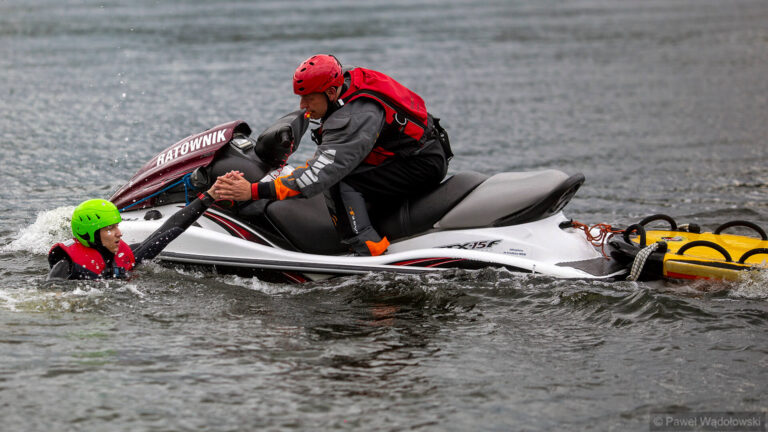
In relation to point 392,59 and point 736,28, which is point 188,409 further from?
point 736,28

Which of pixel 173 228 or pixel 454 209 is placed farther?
pixel 454 209

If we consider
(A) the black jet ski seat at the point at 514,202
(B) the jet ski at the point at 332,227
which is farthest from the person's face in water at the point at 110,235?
(A) the black jet ski seat at the point at 514,202

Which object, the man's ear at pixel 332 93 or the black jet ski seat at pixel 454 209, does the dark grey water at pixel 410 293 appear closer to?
the black jet ski seat at pixel 454 209

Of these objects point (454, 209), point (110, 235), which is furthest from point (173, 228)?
point (454, 209)

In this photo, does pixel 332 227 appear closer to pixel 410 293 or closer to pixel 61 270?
pixel 410 293

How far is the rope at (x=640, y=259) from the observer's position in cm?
648

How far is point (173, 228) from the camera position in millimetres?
6633

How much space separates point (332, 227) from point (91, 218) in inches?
71.9

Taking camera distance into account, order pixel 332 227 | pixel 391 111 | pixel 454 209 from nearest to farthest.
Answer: pixel 391 111 → pixel 454 209 → pixel 332 227

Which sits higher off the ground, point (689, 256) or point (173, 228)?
point (173, 228)

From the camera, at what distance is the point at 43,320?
639 cm

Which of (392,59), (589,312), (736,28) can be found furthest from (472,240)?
(736,28)

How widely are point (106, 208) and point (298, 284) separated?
1.61m

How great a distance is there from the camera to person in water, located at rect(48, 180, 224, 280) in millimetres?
6477
